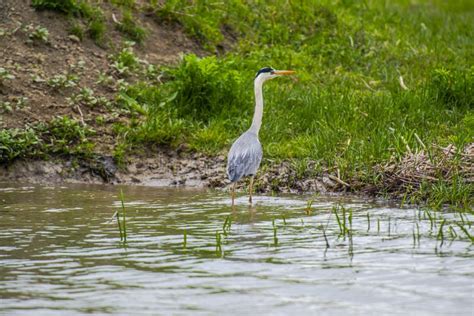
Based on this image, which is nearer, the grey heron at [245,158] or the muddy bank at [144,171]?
the grey heron at [245,158]

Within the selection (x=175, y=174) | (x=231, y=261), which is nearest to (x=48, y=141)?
(x=175, y=174)

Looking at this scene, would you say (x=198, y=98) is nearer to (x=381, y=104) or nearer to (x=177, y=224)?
(x=381, y=104)

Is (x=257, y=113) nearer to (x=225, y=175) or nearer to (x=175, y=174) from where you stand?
(x=225, y=175)

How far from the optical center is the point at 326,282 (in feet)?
22.7

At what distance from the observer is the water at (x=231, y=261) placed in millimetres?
6434

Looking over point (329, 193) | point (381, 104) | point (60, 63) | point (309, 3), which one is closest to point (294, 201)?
point (329, 193)

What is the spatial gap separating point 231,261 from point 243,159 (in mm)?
3272

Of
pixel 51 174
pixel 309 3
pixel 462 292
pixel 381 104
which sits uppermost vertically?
pixel 309 3

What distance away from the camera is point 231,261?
754 cm

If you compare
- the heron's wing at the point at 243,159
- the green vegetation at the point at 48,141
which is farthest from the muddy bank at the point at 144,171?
the heron's wing at the point at 243,159

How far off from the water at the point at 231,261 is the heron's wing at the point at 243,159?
459 mm

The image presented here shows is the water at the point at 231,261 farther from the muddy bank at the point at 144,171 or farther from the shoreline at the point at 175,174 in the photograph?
the muddy bank at the point at 144,171

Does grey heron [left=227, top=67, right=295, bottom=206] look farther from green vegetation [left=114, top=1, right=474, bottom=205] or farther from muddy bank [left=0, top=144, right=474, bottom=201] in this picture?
green vegetation [left=114, top=1, right=474, bottom=205]

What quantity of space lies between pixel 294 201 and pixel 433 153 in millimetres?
1750
